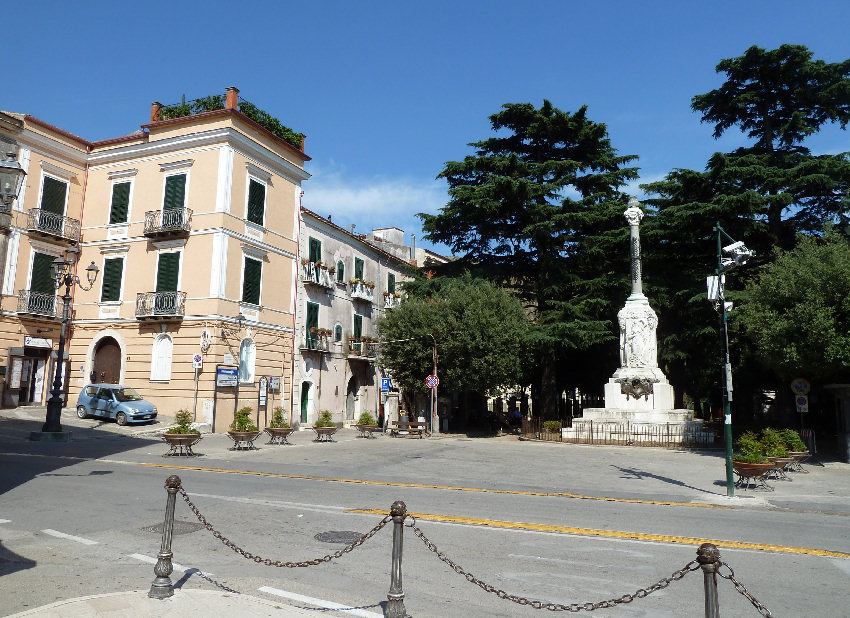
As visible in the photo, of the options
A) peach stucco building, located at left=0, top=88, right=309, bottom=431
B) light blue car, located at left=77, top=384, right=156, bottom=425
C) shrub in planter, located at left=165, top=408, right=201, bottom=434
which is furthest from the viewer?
peach stucco building, located at left=0, top=88, right=309, bottom=431

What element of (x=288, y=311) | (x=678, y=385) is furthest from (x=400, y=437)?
(x=678, y=385)

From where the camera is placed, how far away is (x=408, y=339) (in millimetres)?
33688

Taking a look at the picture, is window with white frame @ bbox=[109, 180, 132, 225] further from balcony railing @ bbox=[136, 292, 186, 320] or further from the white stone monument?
the white stone monument

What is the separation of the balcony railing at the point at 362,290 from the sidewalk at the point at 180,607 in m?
32.6

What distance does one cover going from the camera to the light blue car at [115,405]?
961 inches

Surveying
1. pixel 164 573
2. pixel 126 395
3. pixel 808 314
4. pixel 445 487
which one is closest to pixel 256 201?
pixel 126 395

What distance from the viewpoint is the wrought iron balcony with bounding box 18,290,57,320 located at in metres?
26.8

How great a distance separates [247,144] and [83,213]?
31.0 ft

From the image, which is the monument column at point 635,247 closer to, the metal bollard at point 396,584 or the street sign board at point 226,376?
the street sign board at point 226,376

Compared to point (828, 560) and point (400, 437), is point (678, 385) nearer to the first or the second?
point (400, 437)

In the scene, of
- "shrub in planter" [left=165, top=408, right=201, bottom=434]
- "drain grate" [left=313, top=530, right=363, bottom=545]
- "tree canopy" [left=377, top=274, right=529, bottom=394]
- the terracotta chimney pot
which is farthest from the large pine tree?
"drain grate" [left=313, top=530, right=363, bottom=545]

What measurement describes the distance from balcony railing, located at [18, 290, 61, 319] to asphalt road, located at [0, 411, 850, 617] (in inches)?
458

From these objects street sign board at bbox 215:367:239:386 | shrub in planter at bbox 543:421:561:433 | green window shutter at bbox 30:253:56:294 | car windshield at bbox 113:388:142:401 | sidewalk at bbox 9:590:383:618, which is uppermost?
green window shutter at bbox 30:253:56:294

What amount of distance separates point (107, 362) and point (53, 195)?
837 cm
